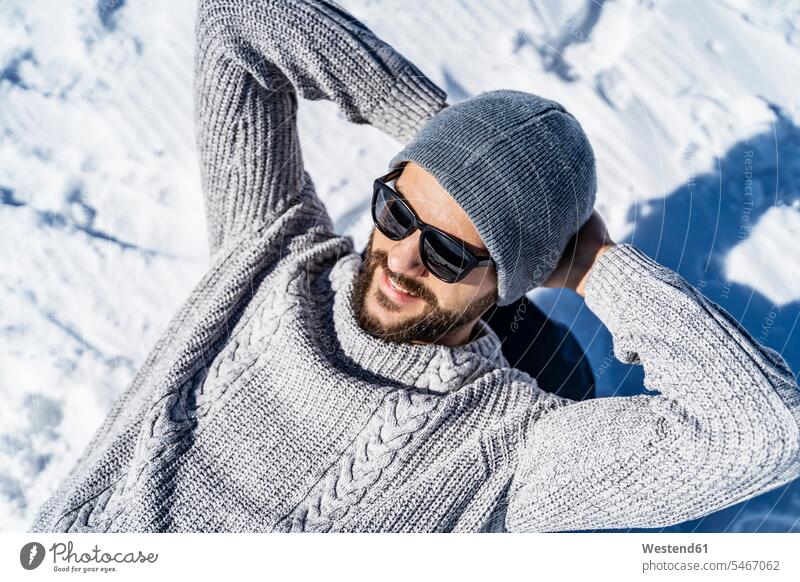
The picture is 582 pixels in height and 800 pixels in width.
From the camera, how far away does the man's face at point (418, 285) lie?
3.83 feet

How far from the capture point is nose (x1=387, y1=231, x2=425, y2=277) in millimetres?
1189

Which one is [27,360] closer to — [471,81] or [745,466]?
[471,81]

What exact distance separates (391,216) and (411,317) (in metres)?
0.20

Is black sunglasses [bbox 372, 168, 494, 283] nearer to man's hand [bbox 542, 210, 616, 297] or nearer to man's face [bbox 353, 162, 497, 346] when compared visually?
man's face [bbox 353, 162, 497, 346]

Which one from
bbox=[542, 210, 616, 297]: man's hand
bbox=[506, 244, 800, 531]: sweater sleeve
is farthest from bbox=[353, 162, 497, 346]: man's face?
bbox=[506, 244, 800, 531]: sweater sleeve

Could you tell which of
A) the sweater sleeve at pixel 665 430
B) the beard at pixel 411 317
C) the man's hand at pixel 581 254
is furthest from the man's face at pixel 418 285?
the sweater sleeve at pixel 665 430

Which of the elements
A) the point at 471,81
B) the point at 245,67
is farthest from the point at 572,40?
the point at 245,67

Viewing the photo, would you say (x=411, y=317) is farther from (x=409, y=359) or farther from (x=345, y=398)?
(x=345, y=398)

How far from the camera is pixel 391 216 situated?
120 cm

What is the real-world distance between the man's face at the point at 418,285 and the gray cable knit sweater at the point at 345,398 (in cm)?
4

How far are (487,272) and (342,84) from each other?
483mm

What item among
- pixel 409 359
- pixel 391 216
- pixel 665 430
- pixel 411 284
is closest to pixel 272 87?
pixel 391 216

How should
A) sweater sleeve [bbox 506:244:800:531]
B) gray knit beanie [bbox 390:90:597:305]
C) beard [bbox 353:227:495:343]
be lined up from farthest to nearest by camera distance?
beard [bbox 353:227:495:343]
gray knit beanie [bbox 390:90:597:305]
sweater sleeve [bbox 506:244:800:531]

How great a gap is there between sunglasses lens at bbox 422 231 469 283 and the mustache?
0.05 meters
